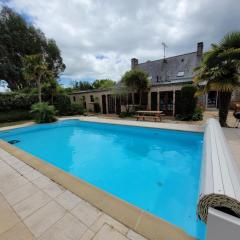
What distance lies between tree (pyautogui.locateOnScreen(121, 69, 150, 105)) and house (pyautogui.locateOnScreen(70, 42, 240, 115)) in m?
1.01

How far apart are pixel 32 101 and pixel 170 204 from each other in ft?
48.2

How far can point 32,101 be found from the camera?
1362 centimetres

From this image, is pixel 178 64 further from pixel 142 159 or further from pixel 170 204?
pixel 170 204

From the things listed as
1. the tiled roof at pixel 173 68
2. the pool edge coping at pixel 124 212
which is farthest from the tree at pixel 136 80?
the pool edge coping at pixel 124 212

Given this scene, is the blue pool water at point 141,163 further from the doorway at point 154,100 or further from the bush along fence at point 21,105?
the doorway at point 154,100

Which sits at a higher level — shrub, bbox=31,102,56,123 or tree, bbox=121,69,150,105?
tree, bbox=121,69,150,105

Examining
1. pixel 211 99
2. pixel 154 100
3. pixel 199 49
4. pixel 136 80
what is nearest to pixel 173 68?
pixel 199 49

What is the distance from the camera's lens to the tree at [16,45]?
16688mm

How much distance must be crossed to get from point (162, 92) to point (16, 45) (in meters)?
18.7

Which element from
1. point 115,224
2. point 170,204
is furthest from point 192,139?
point 115,224

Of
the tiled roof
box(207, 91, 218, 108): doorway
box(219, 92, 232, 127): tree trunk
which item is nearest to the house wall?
box(207, 91, 218, 108): doorway

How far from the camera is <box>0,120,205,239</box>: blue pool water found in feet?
9.52

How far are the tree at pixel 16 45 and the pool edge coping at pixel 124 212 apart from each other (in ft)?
66.7

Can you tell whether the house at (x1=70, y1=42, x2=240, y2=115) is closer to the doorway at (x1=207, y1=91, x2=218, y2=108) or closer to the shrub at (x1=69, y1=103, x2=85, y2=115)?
the doorway at (x1=207, y1=91, x2=218, y2=108)
